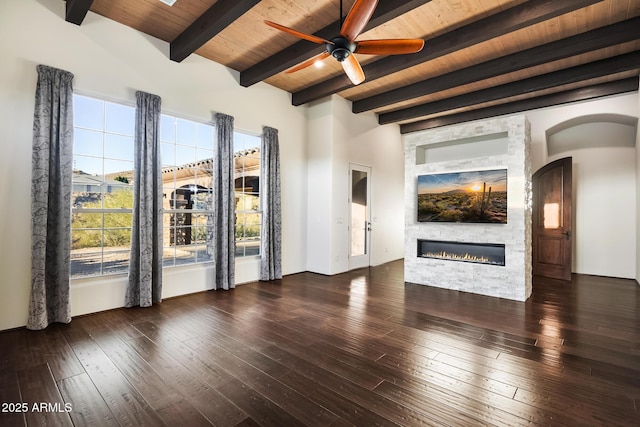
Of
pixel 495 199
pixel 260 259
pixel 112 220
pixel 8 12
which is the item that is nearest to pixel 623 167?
pixel 495 199

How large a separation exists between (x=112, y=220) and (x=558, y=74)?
7487mm

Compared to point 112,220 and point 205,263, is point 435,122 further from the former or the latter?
point 112,220

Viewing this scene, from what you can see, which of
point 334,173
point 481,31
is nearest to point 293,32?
point 481,31

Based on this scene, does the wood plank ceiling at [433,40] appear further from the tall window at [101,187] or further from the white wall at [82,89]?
the tall window at [101,187]

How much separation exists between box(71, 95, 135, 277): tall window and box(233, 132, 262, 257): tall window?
1.78 m

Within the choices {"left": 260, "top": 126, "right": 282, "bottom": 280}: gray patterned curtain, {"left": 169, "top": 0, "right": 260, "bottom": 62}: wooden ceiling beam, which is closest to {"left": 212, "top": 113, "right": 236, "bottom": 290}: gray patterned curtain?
{"left": 260, "top": 126, "right": 282, "bottom": 280}: gray patterned curtain

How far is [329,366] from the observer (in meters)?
2.56

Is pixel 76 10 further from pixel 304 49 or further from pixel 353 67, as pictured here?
pixel 353 67

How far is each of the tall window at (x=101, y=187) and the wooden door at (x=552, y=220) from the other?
784 cm

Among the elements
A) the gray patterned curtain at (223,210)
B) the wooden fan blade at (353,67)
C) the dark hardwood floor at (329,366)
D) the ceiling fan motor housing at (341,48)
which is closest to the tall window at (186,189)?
the gray patterned curtain at (223,210)

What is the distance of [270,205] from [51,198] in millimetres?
3139

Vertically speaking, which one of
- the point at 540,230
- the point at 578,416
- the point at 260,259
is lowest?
the point at 578,416

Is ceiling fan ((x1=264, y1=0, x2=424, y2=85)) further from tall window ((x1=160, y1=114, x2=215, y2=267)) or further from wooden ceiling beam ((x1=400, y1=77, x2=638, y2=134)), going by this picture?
wooden ceiling beam ((x1=400, y1=77, x2=638, y2=134))

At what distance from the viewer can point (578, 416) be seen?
1.94 meters
